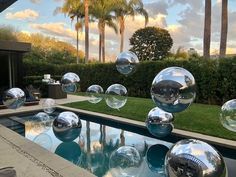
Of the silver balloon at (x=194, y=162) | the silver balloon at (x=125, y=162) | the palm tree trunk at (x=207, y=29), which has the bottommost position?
the silver balloon at (x=125, y=162)

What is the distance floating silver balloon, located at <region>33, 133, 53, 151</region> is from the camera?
686 cm

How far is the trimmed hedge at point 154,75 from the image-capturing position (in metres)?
11.6

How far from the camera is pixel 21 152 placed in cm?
566

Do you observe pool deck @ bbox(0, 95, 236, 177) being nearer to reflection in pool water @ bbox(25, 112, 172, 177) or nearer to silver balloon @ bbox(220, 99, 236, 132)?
reflection in pool water @ bbox(25, 112, 172, 177)

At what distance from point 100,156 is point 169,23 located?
28008 millimetres

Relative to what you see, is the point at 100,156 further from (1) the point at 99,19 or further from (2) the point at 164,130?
(1) the point at 99,19

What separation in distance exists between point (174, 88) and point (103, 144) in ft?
11.5

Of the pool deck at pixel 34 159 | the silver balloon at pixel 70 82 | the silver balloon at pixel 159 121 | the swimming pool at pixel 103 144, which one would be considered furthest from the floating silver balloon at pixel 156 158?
the silver balloon at pixel 70 82

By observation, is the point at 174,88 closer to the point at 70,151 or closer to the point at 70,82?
the point at 70,151

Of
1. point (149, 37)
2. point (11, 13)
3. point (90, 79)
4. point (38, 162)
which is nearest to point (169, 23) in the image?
point (149, 37)

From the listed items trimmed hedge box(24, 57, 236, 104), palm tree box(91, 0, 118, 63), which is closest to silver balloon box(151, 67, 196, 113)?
trimmed hedge box(24, 57, 236, 104)

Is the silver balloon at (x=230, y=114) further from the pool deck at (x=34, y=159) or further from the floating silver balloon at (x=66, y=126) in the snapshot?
the floating silver balloon at (x=66, y=126)

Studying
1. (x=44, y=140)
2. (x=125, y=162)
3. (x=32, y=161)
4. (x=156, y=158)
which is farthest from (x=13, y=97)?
(x=156, y=158)

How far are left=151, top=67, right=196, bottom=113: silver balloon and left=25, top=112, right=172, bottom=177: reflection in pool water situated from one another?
1645 mm
